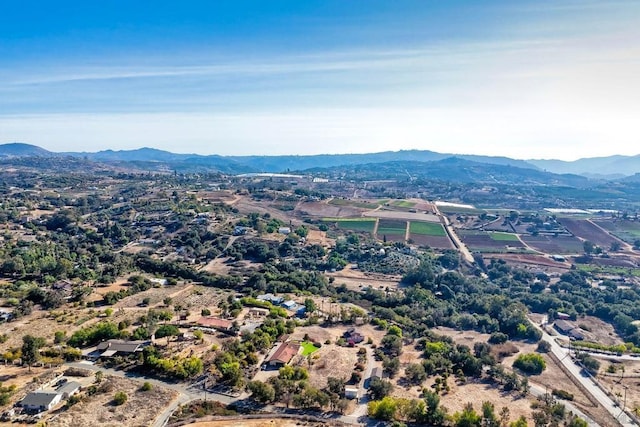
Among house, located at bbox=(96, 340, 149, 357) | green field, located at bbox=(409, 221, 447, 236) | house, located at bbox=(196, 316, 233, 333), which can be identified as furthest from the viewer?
green field, located at bbox=(409, 221, 447, 236)

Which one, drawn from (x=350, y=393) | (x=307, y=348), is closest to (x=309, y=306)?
(x=307, y=348)

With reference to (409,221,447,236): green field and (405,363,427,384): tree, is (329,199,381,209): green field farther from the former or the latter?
(405,363,427,384): tree

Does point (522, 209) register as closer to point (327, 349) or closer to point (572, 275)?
→ point (572, 275)

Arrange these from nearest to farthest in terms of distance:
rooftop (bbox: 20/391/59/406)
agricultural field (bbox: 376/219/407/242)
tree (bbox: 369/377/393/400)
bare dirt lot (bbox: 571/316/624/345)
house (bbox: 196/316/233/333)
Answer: rooftop (bbox: 20/391/59/406), tree (bbox: 369/377/393/400), house (bbox: 196/316/233/333), bare dirt lot (bbox: 571/316/624/345), agricultural field (bbox: 376/219/407/242)

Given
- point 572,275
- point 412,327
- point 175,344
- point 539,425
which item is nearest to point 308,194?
point 572,275

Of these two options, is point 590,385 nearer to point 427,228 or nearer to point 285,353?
point 285,353

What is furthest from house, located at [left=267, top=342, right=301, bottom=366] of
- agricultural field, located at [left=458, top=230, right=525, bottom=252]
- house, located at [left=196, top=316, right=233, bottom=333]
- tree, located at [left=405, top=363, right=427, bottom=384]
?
agricultural field, located at [left=458, top=230, right=525, bottom=252]
